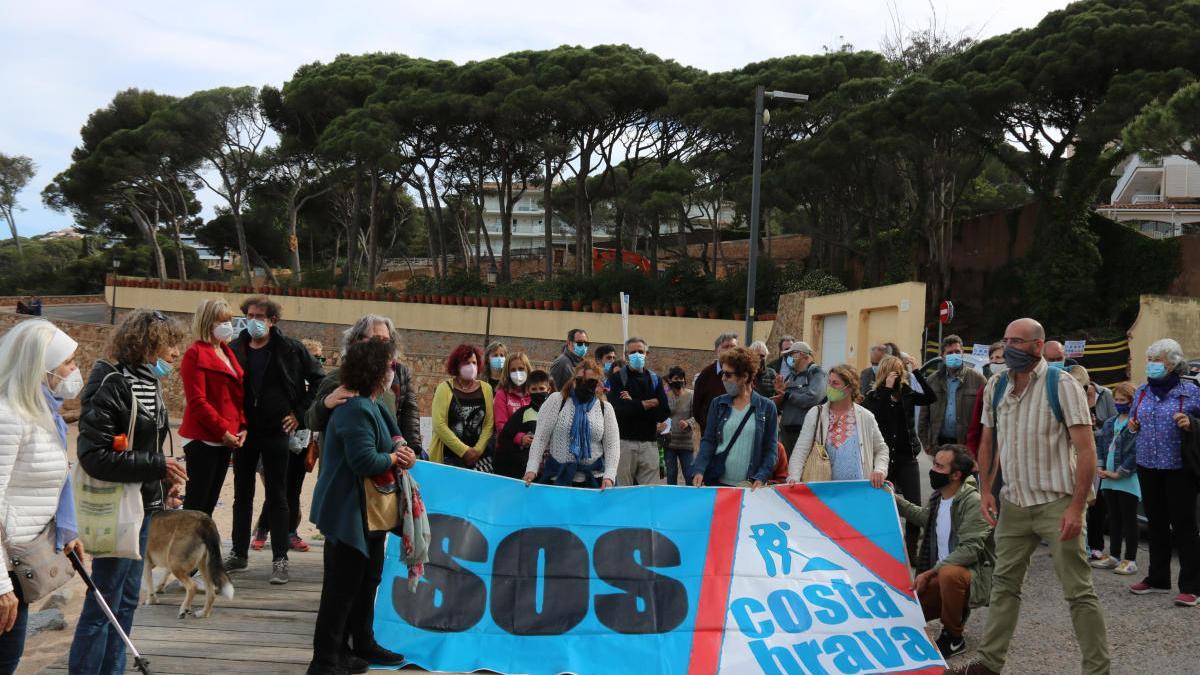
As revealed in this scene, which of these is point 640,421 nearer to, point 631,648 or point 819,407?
point 819,407

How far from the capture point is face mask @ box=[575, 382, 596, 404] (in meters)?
6.48

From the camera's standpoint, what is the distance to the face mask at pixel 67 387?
12.3 feet

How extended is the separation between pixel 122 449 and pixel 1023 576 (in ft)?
13.7

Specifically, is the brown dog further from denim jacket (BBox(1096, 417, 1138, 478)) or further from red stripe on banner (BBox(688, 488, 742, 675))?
denim jacket (BBox(1096, 417, 1138, 478))

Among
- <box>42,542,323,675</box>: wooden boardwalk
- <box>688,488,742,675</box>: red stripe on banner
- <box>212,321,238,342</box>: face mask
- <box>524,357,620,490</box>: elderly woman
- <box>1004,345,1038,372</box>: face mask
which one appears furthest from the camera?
<box>524,357,620,490</box>: elderly woman

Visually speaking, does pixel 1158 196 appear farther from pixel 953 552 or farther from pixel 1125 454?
pixel 953 552

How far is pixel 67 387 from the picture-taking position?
377 cm

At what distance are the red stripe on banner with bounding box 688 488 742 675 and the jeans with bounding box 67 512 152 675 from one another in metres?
2.65

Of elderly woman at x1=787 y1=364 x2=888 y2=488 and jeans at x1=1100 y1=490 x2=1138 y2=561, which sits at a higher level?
elderly woman at x1=787 y1=364 x2=888 y2=488

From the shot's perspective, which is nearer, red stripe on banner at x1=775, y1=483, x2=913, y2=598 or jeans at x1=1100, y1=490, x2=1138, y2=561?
red stripe on banner at x1=775, y1=483, x2=913, y2=598

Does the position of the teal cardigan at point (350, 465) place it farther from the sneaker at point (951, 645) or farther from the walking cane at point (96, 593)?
the sneaker at point (951, 645)

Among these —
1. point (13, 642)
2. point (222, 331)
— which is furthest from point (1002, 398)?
point (222, 331)

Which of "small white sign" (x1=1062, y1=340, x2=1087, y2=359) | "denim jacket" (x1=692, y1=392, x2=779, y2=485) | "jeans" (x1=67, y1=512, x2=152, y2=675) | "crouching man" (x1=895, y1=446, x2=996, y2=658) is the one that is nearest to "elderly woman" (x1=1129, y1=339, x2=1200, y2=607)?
"crouching man" (x1=895, y1=446, x2=996, y2=658)

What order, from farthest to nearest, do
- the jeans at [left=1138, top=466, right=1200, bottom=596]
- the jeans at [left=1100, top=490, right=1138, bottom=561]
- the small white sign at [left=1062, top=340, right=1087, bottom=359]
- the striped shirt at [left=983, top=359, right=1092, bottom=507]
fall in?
the small white sign at [left=1062, top=340, right=1087, bottom=359] < the jeans at [left=1100, top=490, right=1138, bottom=561] < the jeans at [left=1138, top=466, right=1200, bottom=596] < the striped shirt at [left=983, top=359, right=1092, bottom=507]
